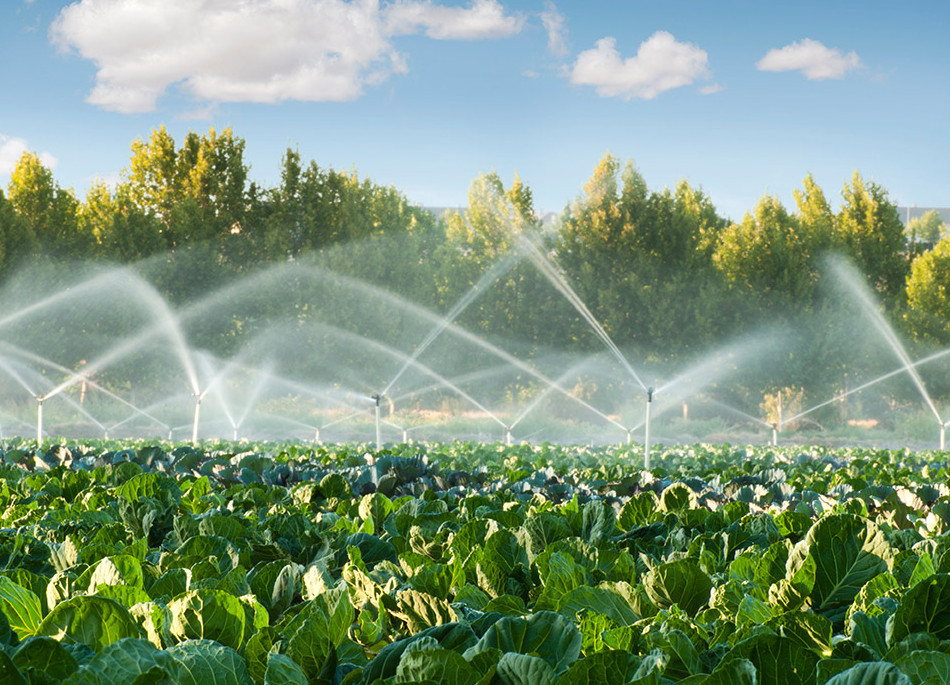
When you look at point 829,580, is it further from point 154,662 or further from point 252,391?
point 252,391

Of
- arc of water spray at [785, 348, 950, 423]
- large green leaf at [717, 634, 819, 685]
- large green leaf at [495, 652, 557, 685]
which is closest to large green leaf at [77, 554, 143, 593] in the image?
large green leaf at [495, 652, 557, 685]

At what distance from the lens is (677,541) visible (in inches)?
75.2

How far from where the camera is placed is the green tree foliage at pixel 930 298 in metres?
22.8

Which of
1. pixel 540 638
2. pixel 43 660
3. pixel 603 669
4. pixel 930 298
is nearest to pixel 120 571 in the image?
pixel 43 660

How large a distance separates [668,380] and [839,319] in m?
4.99

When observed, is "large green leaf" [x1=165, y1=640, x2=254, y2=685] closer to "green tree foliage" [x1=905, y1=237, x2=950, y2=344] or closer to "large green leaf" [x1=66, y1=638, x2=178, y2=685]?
"large green leaf" [x1=66, y1=638, x2=178, y2=685]

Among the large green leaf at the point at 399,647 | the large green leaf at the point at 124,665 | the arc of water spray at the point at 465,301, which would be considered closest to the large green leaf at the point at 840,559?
the large green leaf at the point at 399,647

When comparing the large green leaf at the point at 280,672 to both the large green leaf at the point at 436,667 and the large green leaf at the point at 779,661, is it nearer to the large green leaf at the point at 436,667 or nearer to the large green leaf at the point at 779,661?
the large green leaf at the point at 436,667

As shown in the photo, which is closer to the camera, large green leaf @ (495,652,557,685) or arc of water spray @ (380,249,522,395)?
large green leaf @ (495,652,557,685)

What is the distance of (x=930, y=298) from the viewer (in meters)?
22.8

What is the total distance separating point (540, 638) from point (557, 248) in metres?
25.1

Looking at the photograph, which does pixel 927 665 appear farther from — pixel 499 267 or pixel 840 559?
pixel 499 267

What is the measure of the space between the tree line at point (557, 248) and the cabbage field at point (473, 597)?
2237cm

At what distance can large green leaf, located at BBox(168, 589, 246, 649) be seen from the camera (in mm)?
1029
